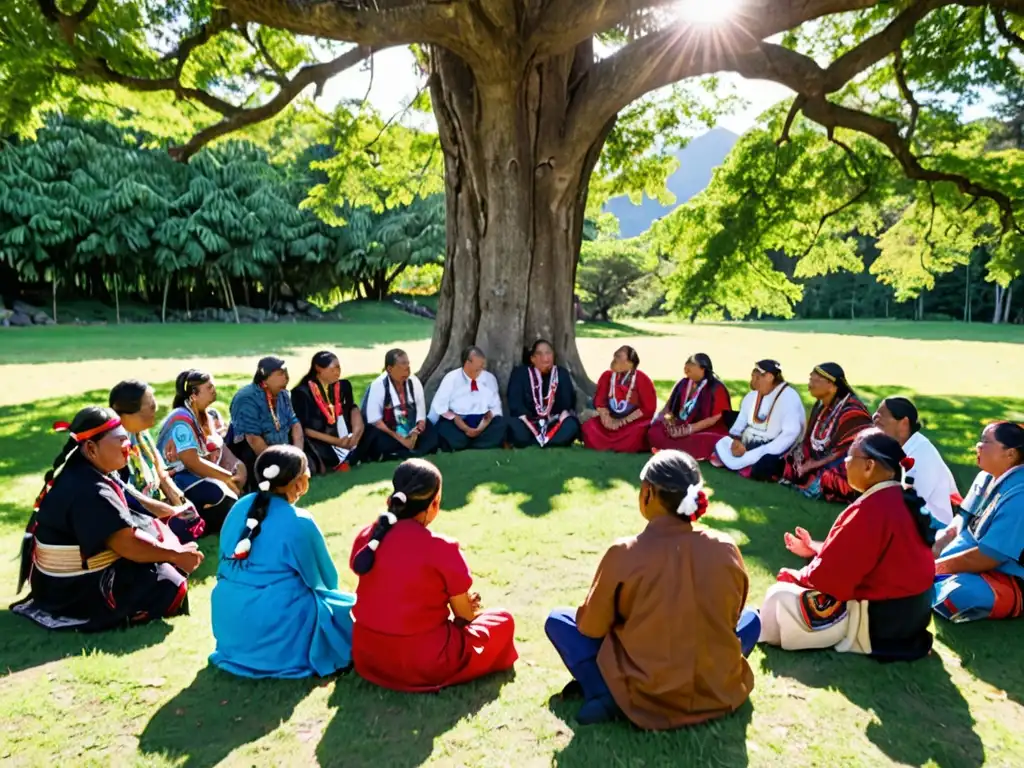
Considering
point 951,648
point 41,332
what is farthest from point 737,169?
point 41,332

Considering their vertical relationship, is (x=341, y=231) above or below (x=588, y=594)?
above

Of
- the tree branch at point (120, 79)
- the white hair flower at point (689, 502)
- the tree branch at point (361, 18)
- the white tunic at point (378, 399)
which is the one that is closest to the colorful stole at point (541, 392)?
the white tunic at point (378, 399)

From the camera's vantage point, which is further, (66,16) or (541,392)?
(541,392)

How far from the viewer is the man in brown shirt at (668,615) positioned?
2.62 m

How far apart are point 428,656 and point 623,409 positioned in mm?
5265

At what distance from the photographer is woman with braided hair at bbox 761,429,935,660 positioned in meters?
3.16

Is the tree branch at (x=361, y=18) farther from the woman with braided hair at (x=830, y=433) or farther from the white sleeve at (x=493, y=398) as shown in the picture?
the woman with braided hair at (x=830, y=433)

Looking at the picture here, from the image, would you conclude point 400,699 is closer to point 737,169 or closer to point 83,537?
point 83,537

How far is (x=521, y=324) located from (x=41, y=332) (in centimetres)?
2223

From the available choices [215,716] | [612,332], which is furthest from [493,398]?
[612,332]

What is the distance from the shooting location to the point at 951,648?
3545mm

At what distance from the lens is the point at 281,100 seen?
31.2 ft

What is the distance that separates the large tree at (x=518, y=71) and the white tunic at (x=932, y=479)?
4.87 meters

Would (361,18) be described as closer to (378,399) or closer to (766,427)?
(378,399)
